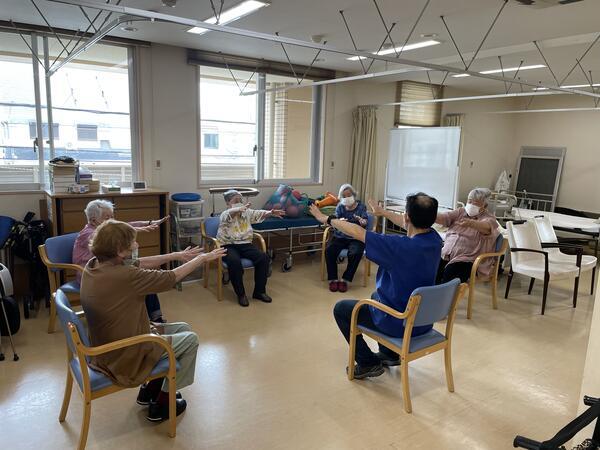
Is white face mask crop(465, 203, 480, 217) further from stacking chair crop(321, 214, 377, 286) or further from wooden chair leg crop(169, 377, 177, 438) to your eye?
wooden chair leg crop(169, 377, 177, 438)

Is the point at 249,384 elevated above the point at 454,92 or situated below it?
below

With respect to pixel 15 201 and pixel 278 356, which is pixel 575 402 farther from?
pixel 15 201

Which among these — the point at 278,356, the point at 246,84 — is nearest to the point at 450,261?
the point at 278,356

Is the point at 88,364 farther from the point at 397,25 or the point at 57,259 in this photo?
the point at 397,25

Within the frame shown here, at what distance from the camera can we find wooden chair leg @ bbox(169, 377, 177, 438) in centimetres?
222

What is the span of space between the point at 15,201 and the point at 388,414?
167 inches

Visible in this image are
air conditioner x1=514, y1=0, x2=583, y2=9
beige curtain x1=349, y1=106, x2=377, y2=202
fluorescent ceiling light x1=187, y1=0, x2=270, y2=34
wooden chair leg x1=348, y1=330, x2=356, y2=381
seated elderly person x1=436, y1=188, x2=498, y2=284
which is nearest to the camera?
wooden chair leg x1=348, y1=330, x2=356, y2=381

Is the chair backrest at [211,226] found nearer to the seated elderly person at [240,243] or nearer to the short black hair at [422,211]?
the seated elderly person at [240,243]

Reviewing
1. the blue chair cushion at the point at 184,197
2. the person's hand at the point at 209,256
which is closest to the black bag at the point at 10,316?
the person's hand at the point at 209,256

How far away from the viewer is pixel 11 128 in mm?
4586

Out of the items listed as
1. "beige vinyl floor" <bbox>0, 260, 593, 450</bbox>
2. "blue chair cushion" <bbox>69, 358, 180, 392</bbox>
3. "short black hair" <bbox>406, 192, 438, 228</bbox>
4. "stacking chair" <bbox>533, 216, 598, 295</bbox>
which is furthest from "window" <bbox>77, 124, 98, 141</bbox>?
"stacking chair" <bbox>533, 216, 598, 295</bbox>

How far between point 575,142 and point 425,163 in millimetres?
4077

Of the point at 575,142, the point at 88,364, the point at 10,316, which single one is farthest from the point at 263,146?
the point at 575,142

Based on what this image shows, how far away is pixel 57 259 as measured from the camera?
3.46 metres
